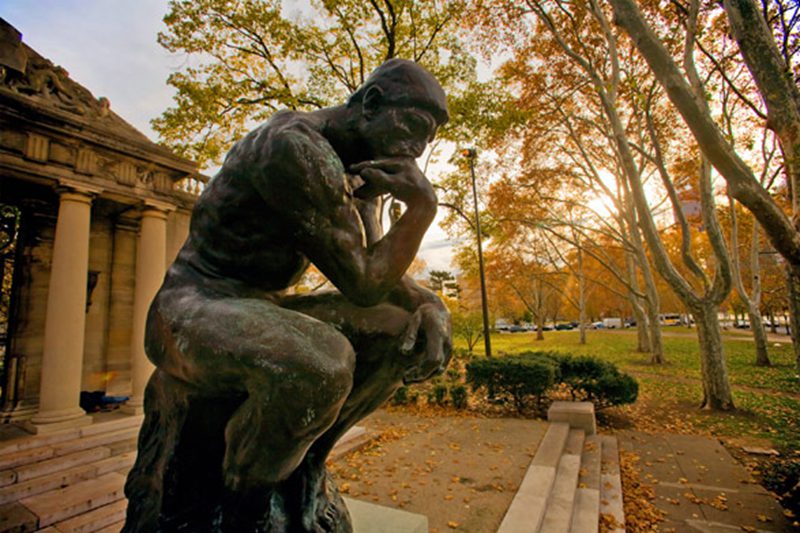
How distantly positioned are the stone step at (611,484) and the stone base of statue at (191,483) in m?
4.41

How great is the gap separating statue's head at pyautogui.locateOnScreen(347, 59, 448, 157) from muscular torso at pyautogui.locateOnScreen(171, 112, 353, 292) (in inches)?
10.3

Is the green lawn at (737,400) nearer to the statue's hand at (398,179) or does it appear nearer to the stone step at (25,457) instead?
the statue's hand at (398,179)

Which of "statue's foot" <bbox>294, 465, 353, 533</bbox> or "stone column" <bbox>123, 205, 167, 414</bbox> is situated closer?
"statue's foot" <bbox>294, 465, 353, 533</bbox>

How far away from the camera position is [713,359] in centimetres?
1021

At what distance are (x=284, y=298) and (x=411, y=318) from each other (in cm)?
67

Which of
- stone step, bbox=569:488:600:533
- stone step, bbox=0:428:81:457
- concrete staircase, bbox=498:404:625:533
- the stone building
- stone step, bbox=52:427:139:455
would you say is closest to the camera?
concrete staircase, bbox=498:404:625:533

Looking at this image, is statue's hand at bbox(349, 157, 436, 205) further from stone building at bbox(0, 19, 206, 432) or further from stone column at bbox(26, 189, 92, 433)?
stone column at bbox(26, 189, 92, 433)

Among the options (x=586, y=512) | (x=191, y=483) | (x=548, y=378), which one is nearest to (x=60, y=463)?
(x=191, y=483)

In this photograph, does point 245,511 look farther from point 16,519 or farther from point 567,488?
point 16,519

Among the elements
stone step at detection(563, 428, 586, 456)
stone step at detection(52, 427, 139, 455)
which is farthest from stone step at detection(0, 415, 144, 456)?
stone step at detection(563, 428, 586, 456)

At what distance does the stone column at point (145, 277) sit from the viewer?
9797 mm

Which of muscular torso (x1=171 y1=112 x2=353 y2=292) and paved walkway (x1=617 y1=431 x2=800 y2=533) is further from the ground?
muscular torso (x1=171 y1=112 x2=353 y2=292)

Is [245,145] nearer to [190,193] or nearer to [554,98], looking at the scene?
[190,193]

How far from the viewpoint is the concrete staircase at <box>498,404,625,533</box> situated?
419 centimetres
